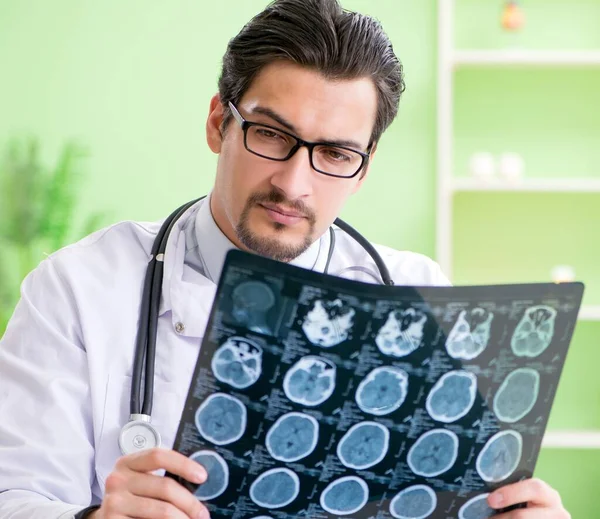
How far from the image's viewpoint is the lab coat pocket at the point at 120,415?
1.21 meters

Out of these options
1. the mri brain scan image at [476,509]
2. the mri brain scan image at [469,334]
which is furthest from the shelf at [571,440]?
the mri brain scan image at [469,334]

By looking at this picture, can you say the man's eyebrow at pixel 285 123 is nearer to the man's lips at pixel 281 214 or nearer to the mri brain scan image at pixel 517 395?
the man's lips at pixel 281 214

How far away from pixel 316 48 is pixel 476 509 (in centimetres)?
69

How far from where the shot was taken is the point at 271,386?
2.90 ft

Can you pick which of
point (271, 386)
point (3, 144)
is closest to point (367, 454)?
point (271, 386)

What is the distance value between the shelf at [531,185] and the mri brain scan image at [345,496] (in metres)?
2.02

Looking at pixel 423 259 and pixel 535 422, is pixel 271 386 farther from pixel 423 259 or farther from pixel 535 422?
pixel 423 259

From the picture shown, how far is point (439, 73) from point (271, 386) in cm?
220

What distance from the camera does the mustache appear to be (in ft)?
4.10

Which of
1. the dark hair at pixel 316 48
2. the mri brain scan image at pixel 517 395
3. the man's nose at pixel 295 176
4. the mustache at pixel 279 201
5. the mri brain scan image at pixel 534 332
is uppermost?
the dark hair at pixel 316 48

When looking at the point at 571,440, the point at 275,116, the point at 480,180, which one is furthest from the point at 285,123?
the point at 571,440

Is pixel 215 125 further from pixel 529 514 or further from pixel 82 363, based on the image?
pixel 529 514

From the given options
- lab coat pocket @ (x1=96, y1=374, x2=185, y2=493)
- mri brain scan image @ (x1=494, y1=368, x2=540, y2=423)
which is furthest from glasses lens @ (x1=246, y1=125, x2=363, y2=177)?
mri brain scan image @ (x1=494, y1=368, x2=540, y2=423)

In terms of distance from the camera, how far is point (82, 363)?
1247 millimetres
